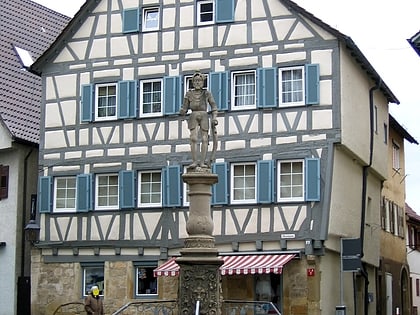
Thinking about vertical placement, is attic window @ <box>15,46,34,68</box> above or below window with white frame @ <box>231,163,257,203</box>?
above

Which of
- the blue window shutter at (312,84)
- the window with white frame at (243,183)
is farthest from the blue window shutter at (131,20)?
the blue window shutter at (312,84)

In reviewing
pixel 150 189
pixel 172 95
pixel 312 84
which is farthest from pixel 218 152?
pixel 312 84

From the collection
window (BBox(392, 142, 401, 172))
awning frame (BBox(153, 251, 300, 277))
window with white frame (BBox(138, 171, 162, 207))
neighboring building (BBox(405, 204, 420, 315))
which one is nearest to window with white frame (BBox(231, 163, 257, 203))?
awning frame (BBox(153, 251, 300, 277))

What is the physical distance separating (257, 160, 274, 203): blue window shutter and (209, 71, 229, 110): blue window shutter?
6.58ft

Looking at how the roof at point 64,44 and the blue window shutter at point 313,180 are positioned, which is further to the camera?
the roof at point 64,44

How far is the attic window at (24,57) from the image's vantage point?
3324cm

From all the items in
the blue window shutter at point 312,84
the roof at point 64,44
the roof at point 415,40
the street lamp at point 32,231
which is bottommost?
the street lamp at point 32,231

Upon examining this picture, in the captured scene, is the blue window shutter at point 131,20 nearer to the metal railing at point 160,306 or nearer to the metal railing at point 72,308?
the metal railing at point 72,308

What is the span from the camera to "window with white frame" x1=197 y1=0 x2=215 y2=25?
27670 mm

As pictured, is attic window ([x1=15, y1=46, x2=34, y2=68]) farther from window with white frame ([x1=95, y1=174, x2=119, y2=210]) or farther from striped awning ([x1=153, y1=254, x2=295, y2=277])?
striped awning ([x1=153, y1=254, x2=295, y2=277])

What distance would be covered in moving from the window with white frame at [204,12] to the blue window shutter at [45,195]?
6.57m

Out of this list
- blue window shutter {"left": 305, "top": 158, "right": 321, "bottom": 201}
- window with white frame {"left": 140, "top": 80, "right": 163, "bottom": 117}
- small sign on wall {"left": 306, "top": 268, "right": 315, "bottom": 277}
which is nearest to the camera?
small sign on wall {"left": 306, "top": 268, "right": 315, "bottom": 277}

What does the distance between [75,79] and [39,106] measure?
3.57 metres

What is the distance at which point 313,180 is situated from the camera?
2542 centimetres
